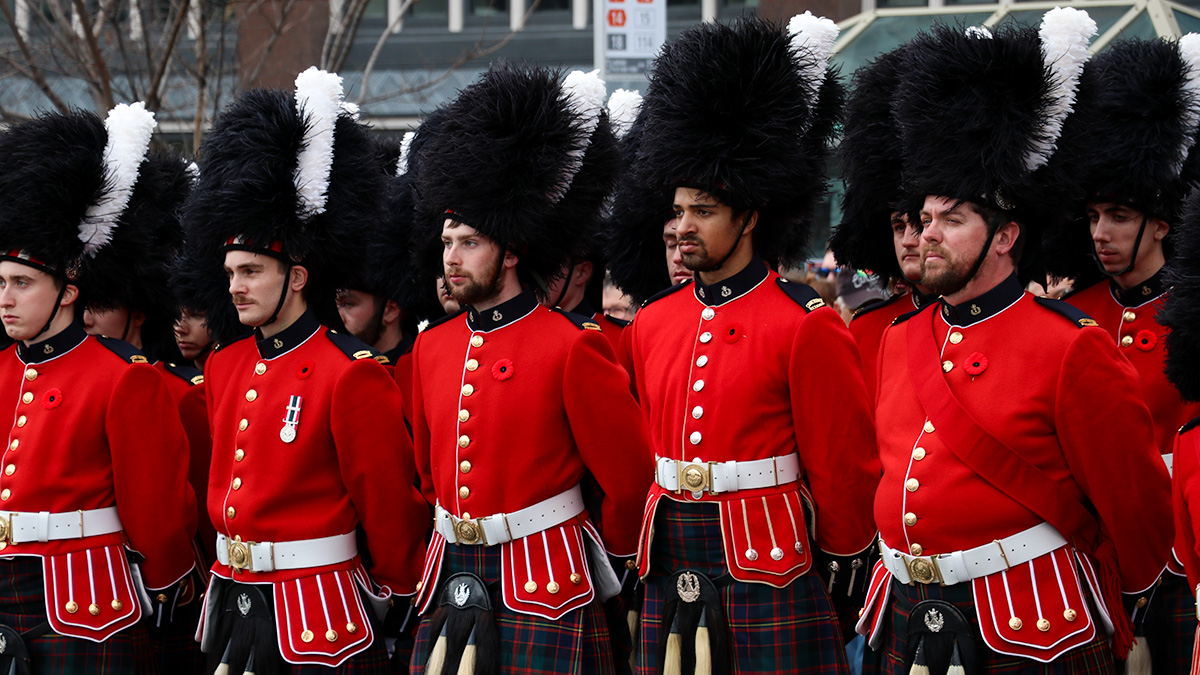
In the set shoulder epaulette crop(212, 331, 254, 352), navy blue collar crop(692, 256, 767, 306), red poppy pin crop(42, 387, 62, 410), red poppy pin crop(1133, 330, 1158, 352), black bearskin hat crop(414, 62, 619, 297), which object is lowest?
red poppy pin crop(42, 387, 62, 410)

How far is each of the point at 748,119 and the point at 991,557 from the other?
162 centimetres

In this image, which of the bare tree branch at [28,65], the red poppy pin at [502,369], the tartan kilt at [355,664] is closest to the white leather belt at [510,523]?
the red poppy pin at [502,369]

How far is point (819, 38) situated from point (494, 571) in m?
2.10

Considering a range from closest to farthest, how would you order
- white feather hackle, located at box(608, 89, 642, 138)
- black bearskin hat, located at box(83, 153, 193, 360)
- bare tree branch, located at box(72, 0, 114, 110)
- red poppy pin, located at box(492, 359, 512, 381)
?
red poppy pin, located at box(492, 359, 512, 381) < black bearskin hat, located at box(83, 153, 193, 360) < white feather hackle, located at box(608, 89, 642, 138) < bare tree branch, located at box(72, 0, 114, 110)

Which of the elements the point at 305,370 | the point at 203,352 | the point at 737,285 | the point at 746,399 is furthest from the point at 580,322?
the point at 203,352

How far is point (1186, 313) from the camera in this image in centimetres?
365

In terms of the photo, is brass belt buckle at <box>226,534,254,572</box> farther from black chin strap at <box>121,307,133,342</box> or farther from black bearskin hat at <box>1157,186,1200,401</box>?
black bearskin hat at <box>1157,186,1200,401</box>

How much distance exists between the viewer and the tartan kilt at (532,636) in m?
4.11

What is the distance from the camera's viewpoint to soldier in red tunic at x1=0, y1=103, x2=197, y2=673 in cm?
466

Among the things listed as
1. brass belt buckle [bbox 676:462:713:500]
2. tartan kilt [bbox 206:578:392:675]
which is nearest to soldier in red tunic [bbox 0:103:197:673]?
tartan kilt [bbox 206:578:392:675]

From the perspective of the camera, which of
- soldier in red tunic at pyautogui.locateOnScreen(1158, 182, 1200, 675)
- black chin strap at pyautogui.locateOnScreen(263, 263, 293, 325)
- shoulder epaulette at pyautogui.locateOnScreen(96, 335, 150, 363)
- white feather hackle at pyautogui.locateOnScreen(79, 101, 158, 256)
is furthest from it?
white feather hackle at pyautogui.locateOnScreen(79, 101, 158, 256)

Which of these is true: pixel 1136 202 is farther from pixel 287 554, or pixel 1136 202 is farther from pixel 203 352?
pixel 203 352

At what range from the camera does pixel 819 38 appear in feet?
14.5

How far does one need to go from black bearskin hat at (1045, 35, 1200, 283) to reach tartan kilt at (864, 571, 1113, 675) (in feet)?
5.70
